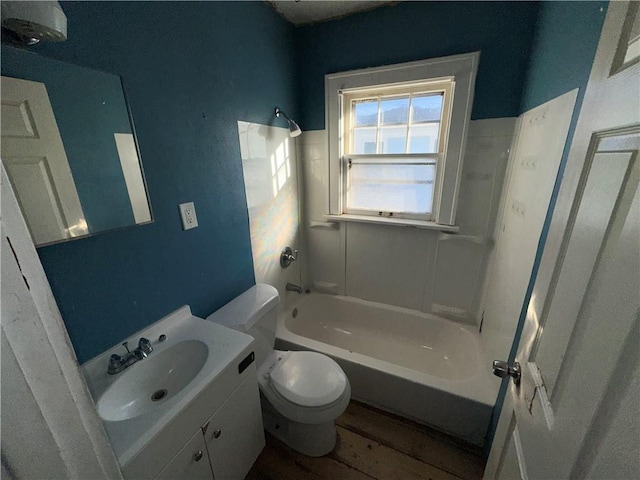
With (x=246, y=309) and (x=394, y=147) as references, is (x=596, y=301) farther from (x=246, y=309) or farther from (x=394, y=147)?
(x=394, y=147)

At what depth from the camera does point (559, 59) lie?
977 millimetres

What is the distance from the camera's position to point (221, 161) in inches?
51.8

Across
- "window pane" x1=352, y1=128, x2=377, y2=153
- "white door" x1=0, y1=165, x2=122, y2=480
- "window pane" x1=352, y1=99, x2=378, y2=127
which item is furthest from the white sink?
"window pane" x1=352, y1=99, x2=378, y2=127

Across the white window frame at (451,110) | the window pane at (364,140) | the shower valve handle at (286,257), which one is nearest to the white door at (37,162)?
the shower valve handle at (286,257)

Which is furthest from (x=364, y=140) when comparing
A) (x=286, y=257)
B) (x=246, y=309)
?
(x=246, y=309)

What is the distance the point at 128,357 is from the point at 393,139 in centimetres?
190

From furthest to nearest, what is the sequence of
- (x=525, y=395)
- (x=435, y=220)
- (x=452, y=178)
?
(x=435, y=220) < (x=452, y=178) < (x=525, y=395)

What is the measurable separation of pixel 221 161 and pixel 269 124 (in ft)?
1.61

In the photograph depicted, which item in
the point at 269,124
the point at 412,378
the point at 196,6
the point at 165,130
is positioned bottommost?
the point at 412,378

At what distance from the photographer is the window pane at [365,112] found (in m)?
1.81

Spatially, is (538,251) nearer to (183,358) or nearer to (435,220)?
(435,220)

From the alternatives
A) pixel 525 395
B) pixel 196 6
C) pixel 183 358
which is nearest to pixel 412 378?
pixel 525 395

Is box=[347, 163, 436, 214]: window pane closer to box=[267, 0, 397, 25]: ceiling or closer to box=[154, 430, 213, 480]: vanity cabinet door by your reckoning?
box=[267, 0, 397, 25]: ceiling

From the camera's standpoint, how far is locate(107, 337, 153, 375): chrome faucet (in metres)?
0.91
